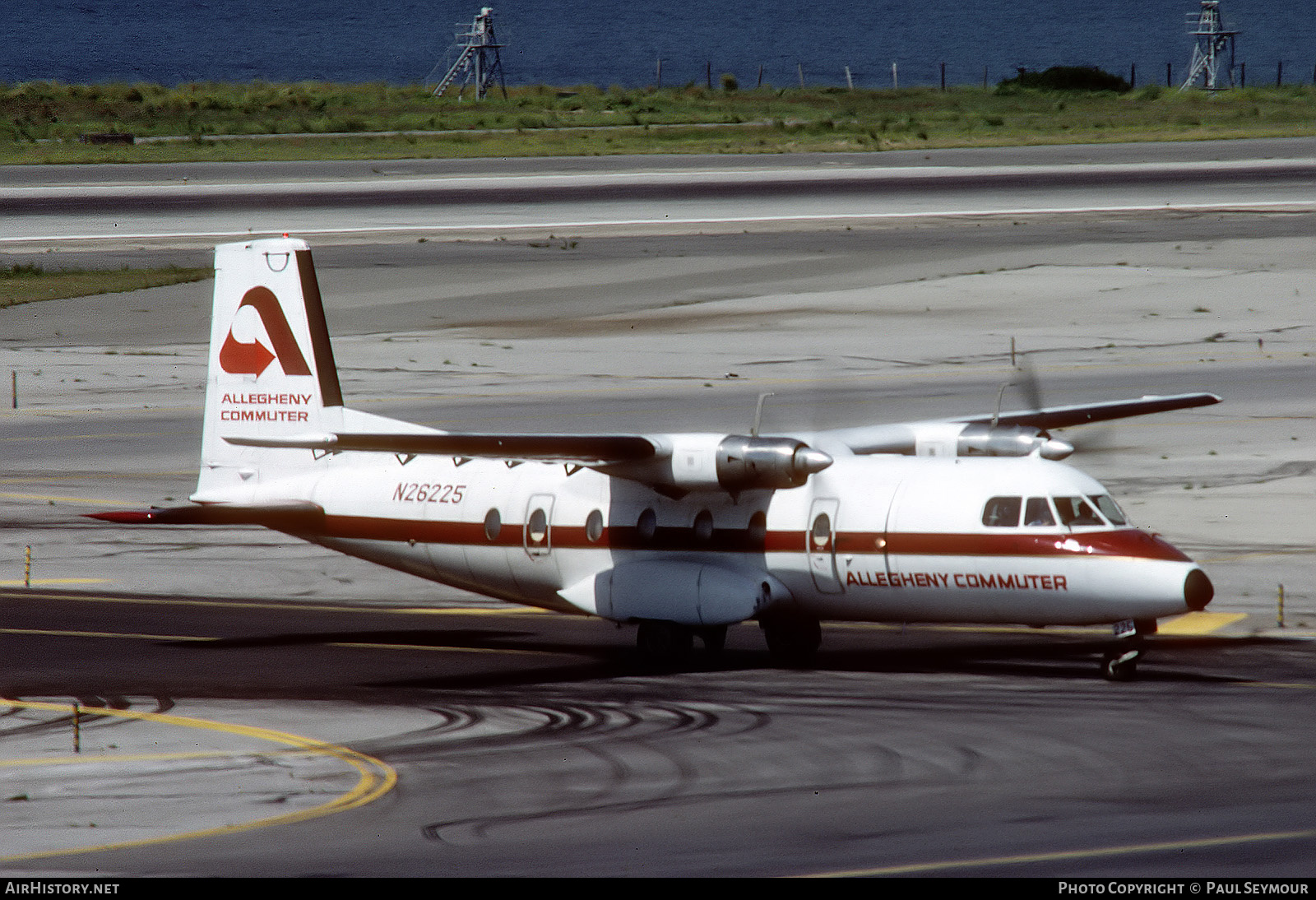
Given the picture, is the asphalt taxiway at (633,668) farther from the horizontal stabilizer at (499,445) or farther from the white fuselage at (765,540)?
the horizontal stabilizer at (499,445)

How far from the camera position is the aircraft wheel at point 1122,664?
2352cm

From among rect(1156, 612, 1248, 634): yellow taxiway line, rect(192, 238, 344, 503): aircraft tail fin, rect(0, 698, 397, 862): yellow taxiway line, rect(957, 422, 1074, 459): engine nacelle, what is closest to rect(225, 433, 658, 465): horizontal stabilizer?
rect(0, 698, 397, 862): yellow taxiway line

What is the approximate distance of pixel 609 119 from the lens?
434 feet

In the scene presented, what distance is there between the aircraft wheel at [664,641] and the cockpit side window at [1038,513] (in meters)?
5.24

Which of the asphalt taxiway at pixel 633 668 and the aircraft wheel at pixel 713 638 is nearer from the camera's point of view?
the asphalt taxiway at pixel 633 668

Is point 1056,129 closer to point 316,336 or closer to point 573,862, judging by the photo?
point 316,336

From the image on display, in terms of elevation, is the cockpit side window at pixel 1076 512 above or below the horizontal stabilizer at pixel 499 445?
below

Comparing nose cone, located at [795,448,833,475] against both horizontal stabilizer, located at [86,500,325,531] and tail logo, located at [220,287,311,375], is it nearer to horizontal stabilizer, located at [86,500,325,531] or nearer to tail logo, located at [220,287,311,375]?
horizontal stabilizer, located at [86,500,325,531]

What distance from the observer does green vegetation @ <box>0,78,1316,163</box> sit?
373 feet

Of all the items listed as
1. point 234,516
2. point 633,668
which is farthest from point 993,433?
point 234,516

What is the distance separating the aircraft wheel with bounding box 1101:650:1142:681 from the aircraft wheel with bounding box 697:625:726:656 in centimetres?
538

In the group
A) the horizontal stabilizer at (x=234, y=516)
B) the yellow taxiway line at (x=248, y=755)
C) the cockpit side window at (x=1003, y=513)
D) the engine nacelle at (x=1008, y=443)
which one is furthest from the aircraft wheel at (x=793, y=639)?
the horizontal stabilizer at (x=234, y=516)

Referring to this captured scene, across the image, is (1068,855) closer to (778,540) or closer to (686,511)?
(778,540)

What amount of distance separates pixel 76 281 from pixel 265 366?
4413 centimetres
